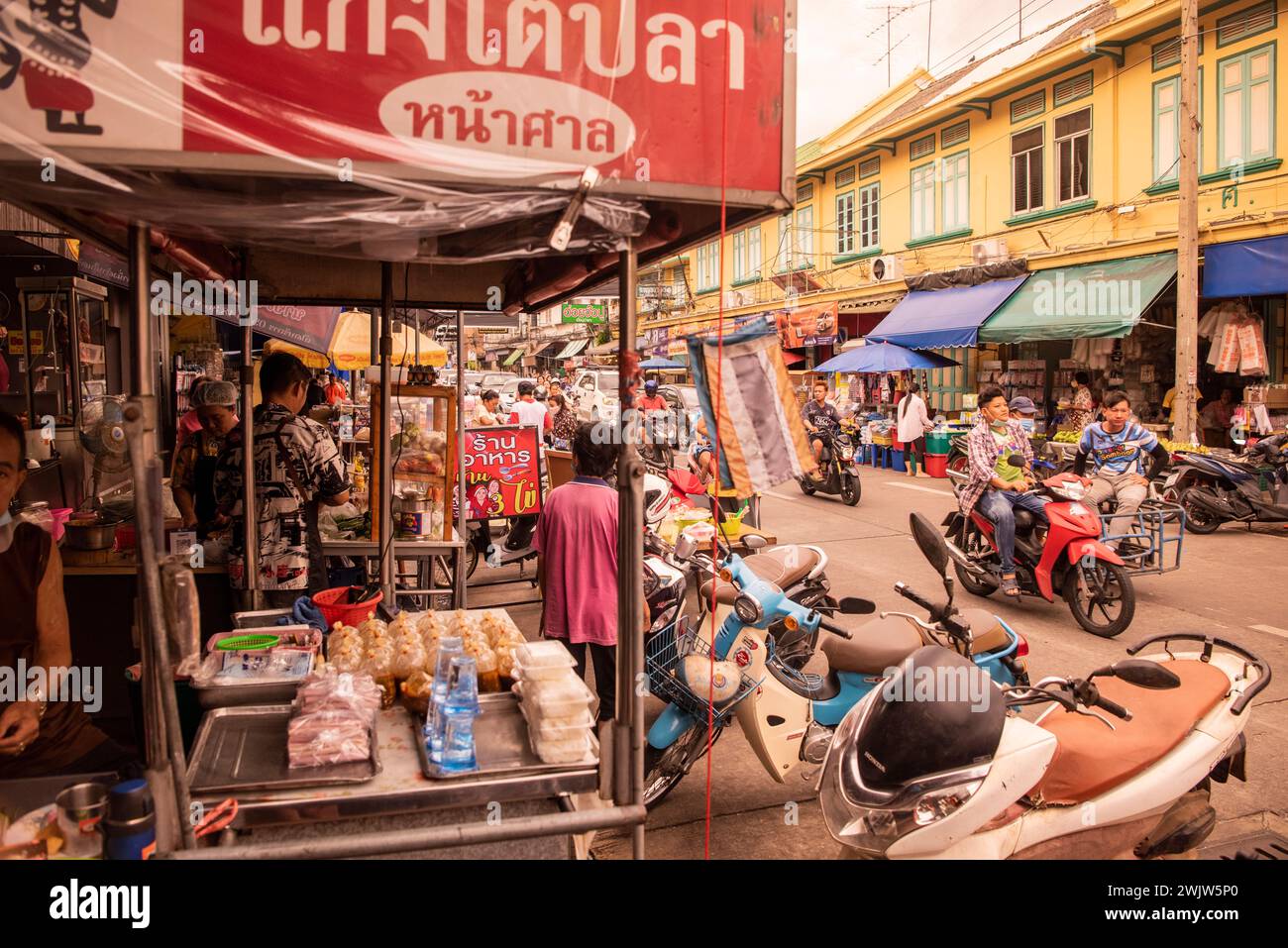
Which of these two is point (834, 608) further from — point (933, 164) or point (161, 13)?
point (933, 164)

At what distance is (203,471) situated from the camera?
17.5 feet

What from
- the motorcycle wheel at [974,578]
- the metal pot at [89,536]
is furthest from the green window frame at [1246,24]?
the metal pot at [89,536]

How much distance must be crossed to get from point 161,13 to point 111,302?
8595 mm

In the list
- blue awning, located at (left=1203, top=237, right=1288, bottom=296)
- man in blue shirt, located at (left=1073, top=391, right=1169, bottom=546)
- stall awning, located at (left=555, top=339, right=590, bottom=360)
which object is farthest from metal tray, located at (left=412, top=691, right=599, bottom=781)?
stall awning, located at (left=555, top=339, right=590, bottom=360)

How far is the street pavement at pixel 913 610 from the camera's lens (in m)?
4.03

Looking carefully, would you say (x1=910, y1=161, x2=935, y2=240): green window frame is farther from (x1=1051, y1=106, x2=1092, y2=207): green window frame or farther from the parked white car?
the parked white car

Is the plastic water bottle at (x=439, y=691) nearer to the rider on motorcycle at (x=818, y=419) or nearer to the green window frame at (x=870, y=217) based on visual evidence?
the rider on motorcycle at (x=818, y=419)

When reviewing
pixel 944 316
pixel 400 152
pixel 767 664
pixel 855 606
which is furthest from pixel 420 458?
pixel 944 316

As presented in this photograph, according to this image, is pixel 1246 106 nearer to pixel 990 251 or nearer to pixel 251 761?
pixel 990 251

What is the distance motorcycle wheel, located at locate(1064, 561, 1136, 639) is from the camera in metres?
6.81

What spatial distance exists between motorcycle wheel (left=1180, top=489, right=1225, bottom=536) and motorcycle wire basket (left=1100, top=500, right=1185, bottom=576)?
3.24 metres

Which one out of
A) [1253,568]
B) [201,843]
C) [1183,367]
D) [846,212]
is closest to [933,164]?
[846,212]

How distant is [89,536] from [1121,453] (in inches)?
357

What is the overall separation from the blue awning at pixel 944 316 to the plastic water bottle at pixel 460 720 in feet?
51.6
